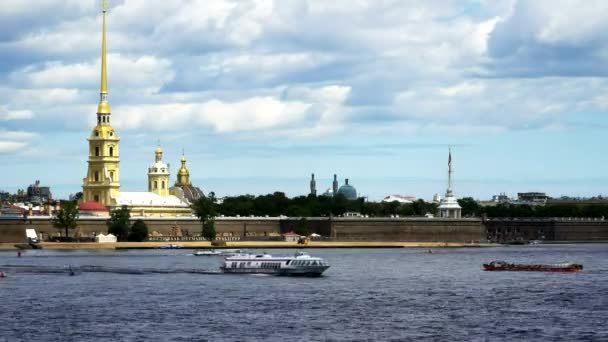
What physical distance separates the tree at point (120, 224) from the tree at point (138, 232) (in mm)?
538

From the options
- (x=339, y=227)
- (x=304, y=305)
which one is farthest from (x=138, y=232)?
(x=304, y=305)

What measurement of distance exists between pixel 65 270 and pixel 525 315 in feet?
132

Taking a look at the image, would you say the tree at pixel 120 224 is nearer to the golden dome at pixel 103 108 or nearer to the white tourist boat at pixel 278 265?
the golden dome at pixel 103 108

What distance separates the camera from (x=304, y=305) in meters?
68.2

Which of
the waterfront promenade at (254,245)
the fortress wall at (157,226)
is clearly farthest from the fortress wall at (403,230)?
the fortress wall at (157,226)

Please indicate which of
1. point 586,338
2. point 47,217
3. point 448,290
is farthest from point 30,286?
point 47,217

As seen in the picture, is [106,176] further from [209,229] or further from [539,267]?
[539,267]

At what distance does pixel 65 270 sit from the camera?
94.5m

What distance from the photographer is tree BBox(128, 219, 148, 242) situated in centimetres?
15650

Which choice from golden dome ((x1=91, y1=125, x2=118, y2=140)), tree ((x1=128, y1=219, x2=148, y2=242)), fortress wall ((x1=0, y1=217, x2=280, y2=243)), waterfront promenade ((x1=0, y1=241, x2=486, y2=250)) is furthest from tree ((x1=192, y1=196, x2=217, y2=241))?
golden dome ((x1=91, y1=125, x2=118, y2=140))

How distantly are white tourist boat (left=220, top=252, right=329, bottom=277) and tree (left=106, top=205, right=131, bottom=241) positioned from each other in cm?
6093

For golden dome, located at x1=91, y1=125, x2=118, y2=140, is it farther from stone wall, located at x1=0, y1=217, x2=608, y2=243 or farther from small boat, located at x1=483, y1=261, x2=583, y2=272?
small boat, located at x1=483, y1=261, x2=583, y2=272

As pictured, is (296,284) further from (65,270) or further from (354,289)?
(65,270)

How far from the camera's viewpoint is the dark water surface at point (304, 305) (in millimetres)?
56406
